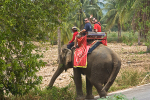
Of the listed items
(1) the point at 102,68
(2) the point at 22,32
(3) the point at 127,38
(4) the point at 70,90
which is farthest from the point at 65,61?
(3) the point at 127,38

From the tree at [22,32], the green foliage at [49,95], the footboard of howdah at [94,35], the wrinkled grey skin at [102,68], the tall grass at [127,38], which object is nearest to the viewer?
the tree at [22,32]

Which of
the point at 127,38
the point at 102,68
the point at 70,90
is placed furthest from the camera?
the point at 127,38

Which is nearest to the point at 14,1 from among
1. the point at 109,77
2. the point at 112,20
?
the point at 109,77

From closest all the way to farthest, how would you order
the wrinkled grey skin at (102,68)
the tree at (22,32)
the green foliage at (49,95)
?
the tree at (22,32) → the wrinkled grey skin at (102,68) → the green foliage at (49,95)

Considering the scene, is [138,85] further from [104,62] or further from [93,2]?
[93,2]

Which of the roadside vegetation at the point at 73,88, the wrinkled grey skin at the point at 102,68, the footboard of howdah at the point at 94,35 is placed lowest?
the roadside vegetation at the point at 73,88

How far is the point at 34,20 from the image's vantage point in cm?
609

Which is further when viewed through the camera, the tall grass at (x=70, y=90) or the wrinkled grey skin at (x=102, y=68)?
the tall grass at (x=70, y=90)

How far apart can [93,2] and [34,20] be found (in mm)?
37980

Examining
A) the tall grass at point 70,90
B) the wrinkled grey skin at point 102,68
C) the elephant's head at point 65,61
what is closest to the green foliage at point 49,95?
the tall grass at point 70,90

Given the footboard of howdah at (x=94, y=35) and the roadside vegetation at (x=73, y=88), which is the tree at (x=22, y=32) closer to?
the roadside vegetation at (x=73, y=88)

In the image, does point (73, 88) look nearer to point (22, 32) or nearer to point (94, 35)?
point (94, 35)

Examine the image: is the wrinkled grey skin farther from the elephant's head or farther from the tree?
the tree

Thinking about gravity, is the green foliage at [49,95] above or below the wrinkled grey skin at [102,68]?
below
